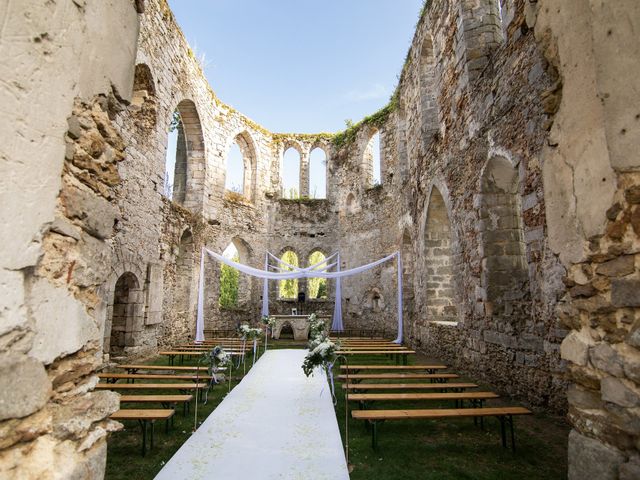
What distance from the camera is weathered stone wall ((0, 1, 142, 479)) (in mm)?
1434

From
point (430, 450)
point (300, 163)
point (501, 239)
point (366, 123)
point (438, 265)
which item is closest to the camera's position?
point (430, 450)

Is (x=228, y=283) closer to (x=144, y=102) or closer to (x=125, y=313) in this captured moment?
(x=125, y=313)

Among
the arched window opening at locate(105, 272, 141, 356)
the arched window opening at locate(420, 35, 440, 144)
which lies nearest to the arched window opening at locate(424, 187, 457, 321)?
the arched window opening at locate(420, 35, 440, 144)

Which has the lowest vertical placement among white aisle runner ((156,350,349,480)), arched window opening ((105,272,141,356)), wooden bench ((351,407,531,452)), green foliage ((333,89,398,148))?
white aisle runner ((156,350,349,480))

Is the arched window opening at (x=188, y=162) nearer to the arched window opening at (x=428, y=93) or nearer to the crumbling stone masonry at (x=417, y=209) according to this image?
the crumbling stone masonry at (x=417, y=209)

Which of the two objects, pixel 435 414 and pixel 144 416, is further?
pixel 435 414

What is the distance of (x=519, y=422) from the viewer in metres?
4.18

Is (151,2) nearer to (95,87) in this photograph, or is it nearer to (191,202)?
(191,202)

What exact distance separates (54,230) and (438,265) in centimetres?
861

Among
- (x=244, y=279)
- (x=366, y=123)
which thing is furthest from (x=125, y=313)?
(x=366, y=123)

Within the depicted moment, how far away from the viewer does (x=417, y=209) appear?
1029 centimetres

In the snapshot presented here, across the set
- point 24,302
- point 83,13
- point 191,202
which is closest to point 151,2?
point 191,202

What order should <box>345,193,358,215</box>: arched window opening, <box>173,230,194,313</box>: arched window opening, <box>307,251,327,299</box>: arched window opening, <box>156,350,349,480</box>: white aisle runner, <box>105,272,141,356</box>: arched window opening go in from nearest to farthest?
1. <box>156,350,349,480</box>: white aisle runner
2. <box>105,272,141,356</box>: arched window opening
3. <box>173,230,194,313</box>: arched window opening
4. <box>345,193,358,215</box>: arched window opening
5. <box>307,251,327,299</box>: arched window opening

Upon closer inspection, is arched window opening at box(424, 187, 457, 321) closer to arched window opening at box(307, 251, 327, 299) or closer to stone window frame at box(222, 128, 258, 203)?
arched window opening at box(307, 251, 327, 299)
